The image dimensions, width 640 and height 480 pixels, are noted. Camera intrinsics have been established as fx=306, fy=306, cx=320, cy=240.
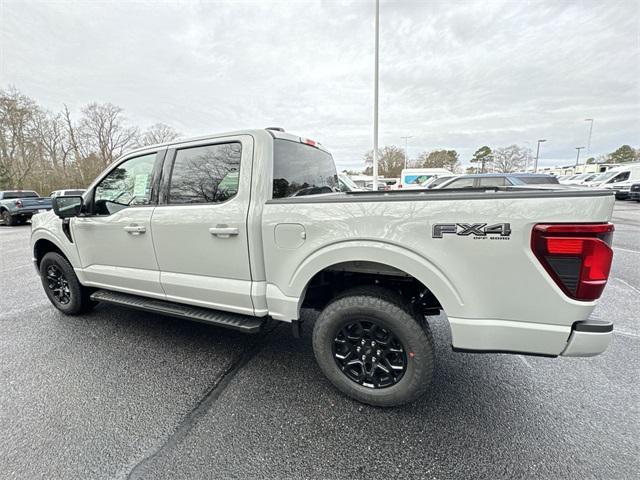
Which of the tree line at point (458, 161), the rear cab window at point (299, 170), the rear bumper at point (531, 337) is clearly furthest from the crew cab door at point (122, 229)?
the tree line at point (458, 161)

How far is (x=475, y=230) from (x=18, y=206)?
19.2 metres

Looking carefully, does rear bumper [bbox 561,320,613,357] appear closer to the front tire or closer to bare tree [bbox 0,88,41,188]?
the front tire

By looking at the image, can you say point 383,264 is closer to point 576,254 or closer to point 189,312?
point 576,254

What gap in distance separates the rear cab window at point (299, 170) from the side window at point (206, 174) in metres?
0.32

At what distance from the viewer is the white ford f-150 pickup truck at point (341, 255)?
1667mm

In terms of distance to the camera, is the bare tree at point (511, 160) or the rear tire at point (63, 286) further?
the bare tree at point (511, 160)

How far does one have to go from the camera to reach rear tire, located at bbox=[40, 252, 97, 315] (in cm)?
370

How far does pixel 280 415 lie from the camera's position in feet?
7.07

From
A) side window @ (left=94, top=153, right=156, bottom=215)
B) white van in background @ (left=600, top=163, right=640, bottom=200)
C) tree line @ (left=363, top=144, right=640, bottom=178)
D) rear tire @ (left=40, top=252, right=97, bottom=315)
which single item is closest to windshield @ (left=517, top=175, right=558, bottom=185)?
side window @ (left=94, top=153, right=156, bottom=215)

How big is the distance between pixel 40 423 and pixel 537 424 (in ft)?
11.1

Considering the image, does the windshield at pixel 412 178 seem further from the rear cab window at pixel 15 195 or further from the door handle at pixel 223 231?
the door handle at pixel 223 231

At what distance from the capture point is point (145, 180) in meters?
2.99

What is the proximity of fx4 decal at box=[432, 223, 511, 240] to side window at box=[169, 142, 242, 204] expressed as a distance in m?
1.58

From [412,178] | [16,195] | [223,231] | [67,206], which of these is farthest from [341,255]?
[412,178]
